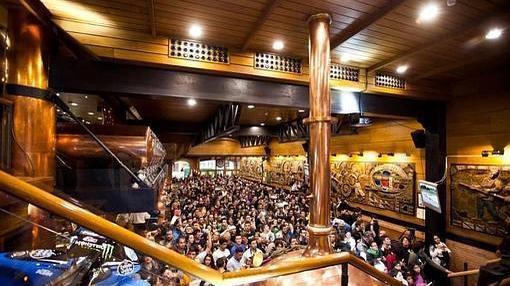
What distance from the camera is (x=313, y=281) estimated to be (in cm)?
206

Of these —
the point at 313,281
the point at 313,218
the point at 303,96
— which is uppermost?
A: the point at 303,96

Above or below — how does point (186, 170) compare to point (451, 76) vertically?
below

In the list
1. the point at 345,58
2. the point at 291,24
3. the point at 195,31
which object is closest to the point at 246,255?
the point at 345,58

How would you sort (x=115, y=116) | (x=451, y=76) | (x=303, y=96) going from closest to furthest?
(x=303, y=96), (x=451, y=76), (x=115, y=116)

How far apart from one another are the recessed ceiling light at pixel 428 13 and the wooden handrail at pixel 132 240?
2.98m

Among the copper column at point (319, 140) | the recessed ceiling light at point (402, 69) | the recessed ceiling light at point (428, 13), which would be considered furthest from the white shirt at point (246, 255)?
the recessed ceiling light at point (428, 13)

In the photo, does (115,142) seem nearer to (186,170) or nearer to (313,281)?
(313,281)

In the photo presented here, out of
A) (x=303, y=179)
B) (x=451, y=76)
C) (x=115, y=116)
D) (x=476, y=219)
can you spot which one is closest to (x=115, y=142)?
(x=115, y=116)

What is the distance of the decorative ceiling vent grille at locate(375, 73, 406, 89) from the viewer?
5008mm

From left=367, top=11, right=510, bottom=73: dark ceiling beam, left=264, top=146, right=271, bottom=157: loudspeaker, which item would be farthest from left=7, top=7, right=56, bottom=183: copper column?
left=264, top=146, right=271, bottom=157: loudspeaker

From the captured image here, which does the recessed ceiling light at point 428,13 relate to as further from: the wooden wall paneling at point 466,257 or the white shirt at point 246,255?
the wooden wall paneling at point 466,257

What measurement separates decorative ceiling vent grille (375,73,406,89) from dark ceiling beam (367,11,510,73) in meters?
0.39

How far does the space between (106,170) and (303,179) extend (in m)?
10.3

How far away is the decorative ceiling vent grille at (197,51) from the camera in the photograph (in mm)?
3750
